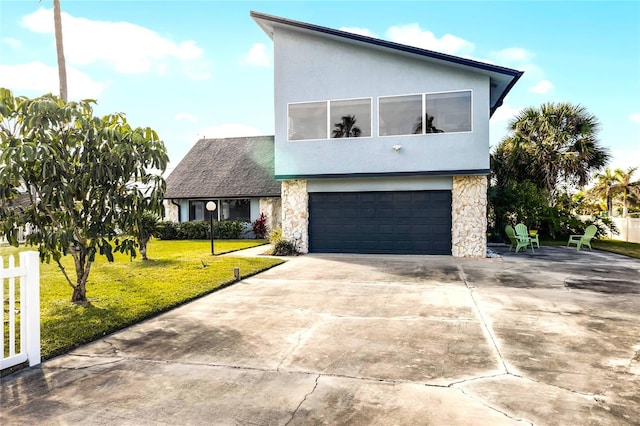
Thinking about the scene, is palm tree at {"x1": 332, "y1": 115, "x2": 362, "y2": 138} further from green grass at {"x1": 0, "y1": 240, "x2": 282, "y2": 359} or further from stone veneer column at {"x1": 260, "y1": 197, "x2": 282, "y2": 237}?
stone veneer column at {"x1": 260, "y1": 197, "x2": 282, "y2": 237}

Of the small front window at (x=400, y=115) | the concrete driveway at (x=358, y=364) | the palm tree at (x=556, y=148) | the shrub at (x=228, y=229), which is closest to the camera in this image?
the concrete driveway at (x=358, y=364)

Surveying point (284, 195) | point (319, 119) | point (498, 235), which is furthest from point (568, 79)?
point (284, 195)

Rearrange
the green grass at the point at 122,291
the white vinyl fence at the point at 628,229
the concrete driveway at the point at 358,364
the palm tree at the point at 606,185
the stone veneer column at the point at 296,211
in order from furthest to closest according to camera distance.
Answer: the palm tree at the point at 606,185 < the white vinyl fence at the point at 628,229 < the stone veneer column at the point at 296,211 < the green grass at the point at 122,291 < the concrete driveway at the point at 358,364

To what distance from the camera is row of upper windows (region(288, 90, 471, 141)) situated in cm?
1266

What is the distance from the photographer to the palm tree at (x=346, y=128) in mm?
13445

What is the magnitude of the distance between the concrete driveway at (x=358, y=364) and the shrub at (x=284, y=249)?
246 inches

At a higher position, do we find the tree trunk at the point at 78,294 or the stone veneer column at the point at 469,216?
the stone veneer column at the point at 469,216

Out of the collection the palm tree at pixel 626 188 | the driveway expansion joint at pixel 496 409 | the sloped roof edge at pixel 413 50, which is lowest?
the driveway expansion joint at pixel 496 409

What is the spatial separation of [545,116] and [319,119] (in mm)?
13468

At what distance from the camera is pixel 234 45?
1302cm

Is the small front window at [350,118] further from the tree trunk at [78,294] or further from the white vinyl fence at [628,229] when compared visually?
the white vinyl fence at [628,229]

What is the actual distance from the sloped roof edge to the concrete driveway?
7.19 meters

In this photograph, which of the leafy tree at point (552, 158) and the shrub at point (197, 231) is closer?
the leafy tree at point (552, 158)

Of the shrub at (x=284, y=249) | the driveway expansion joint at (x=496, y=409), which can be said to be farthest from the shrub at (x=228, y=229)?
the driveway expansion joint at (x=496, y=409)
